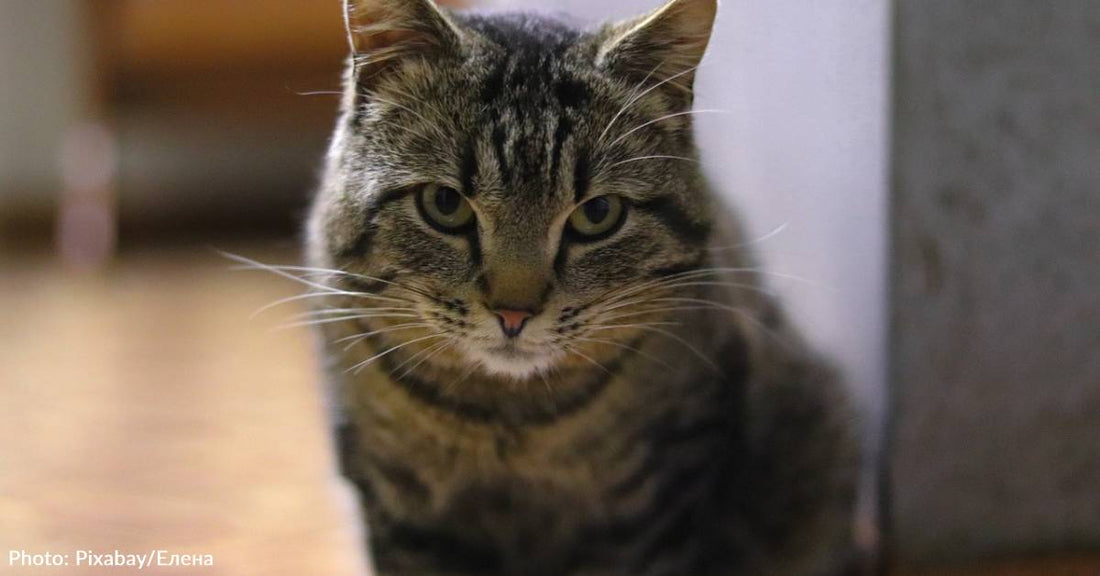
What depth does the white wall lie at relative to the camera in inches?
47.9

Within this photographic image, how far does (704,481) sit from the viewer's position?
3.92 ft

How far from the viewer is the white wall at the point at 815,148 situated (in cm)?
122

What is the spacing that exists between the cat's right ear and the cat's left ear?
0.16 metres

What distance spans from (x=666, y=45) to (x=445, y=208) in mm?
281

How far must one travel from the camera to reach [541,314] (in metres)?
1.01

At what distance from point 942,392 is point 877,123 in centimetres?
32

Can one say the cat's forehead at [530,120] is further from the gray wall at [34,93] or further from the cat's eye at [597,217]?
the gray wall at [34,93]

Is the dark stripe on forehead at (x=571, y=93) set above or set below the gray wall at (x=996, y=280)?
above

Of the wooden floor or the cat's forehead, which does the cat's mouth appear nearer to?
the cat's forehead

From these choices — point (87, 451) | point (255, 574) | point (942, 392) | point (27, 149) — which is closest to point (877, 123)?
point (942, 392)

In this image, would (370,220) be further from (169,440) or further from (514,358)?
(169,440)

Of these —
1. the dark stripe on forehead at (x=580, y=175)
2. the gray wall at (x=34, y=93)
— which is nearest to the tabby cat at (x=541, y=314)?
the dark stripe on forehead at (x=580, y=175)

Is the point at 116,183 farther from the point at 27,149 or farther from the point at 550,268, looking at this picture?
the point at 550,268

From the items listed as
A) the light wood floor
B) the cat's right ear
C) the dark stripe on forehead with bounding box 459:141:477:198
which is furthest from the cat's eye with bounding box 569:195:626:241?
the light wood floor
